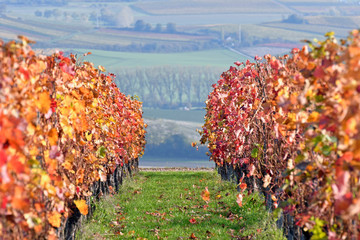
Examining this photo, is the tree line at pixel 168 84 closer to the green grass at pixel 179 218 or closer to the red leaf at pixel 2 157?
the green grass at pixel 179 218

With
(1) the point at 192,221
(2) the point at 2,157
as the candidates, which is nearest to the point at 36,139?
(2) the point at 2,157

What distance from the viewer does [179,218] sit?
15.8m

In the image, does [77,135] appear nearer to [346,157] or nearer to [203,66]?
[346,157]

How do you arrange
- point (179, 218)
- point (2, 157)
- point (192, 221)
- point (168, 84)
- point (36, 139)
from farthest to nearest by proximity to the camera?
1. point (168, 84)
2. point (179, 218)
3. point (192, 221)
4. point (36, 139)
5. point (2, 157)

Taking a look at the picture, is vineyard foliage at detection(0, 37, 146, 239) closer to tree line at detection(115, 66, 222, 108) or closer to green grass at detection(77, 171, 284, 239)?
green grass at detection(77, 171, 284, 239)

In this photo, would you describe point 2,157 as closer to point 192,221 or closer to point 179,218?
point 192,221

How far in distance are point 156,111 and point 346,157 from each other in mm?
152425

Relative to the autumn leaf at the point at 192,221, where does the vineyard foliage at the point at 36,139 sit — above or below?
above

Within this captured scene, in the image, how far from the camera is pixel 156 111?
157m

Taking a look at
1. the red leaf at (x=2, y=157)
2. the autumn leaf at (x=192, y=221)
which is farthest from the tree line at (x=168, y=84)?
the red leaf at (x=2, y=157)

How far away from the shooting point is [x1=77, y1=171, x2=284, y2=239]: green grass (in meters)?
13.3

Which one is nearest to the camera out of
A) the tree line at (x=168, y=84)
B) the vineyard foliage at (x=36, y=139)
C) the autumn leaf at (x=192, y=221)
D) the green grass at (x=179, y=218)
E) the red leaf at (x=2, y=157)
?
the red leaf at (x=2, y=157)

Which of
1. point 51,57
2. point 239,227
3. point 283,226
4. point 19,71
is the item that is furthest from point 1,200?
point 239,227

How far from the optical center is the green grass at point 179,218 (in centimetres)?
1334
